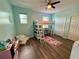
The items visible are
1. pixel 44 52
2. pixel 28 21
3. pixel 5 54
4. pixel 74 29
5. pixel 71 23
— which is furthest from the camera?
pixel 28 21

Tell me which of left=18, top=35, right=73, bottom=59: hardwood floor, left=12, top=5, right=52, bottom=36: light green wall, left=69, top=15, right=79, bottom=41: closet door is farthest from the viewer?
left=12, top=5, right=52, bottom=36: light green wall

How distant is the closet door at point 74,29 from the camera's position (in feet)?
13.9

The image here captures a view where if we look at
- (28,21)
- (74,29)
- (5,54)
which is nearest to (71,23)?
(74,29)

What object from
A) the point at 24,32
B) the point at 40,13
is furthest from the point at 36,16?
the point at 24,32

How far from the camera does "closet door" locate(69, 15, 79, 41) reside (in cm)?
424

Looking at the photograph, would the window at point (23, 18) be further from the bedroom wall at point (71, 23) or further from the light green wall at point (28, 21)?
the bedroom wall at point (71, 23)

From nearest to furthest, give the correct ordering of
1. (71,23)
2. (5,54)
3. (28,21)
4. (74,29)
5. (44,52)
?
1. (5,54)
2. (44,52)
3. (74,29)
4. (71,23)
5. (28,21)

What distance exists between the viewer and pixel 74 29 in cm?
445

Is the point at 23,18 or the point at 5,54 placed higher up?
the point at 23,18

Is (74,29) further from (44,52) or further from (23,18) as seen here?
(23,18)

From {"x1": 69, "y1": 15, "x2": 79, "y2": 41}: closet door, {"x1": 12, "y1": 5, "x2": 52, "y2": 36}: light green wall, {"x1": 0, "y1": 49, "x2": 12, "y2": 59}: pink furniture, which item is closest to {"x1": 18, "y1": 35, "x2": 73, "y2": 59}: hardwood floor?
{"x1": 0, "y1": 49, "x2": 12, "y2": 59}: pink furniture

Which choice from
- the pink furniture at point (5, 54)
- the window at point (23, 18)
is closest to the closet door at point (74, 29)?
the window at point (23, 18)

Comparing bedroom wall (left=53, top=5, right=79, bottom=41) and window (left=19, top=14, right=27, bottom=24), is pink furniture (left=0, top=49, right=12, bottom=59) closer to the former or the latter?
window (left=19, top=14, right=27, bottom=24)

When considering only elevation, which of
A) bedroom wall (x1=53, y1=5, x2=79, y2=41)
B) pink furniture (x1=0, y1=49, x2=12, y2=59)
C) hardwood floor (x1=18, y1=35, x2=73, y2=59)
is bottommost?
hardwood floor (x1=18, y1=35, x2=73, y2=59)
